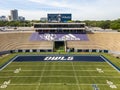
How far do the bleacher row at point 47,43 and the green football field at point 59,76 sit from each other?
1892 cm

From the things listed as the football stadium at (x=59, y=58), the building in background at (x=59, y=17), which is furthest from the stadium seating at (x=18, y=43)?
the building in background at (x=59, y=17)

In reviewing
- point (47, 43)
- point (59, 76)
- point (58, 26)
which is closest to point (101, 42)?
point (58, 26)

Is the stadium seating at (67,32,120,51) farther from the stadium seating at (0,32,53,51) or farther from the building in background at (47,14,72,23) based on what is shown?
the building in background at (47,14,72,23)

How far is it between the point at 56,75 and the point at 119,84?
13.3 m

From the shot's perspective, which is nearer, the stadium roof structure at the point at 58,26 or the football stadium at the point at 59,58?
the football stadium at the point at 59,58

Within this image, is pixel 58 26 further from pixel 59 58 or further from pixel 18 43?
pixel 59 58

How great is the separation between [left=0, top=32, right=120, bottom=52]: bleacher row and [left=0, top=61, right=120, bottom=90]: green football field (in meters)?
18.9

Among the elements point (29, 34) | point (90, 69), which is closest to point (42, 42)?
point (29, 34)

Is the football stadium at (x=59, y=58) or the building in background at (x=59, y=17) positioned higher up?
the building in background at (x=59, y=17)

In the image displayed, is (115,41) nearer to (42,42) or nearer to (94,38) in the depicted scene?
(94,38)

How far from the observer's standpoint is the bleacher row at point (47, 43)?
231ft

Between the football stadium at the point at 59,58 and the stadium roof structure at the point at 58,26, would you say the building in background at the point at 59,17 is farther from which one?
the stadium roof structure at the point at 58,26

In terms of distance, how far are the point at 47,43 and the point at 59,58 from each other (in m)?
17.2

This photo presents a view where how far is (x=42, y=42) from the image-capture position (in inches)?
2953
